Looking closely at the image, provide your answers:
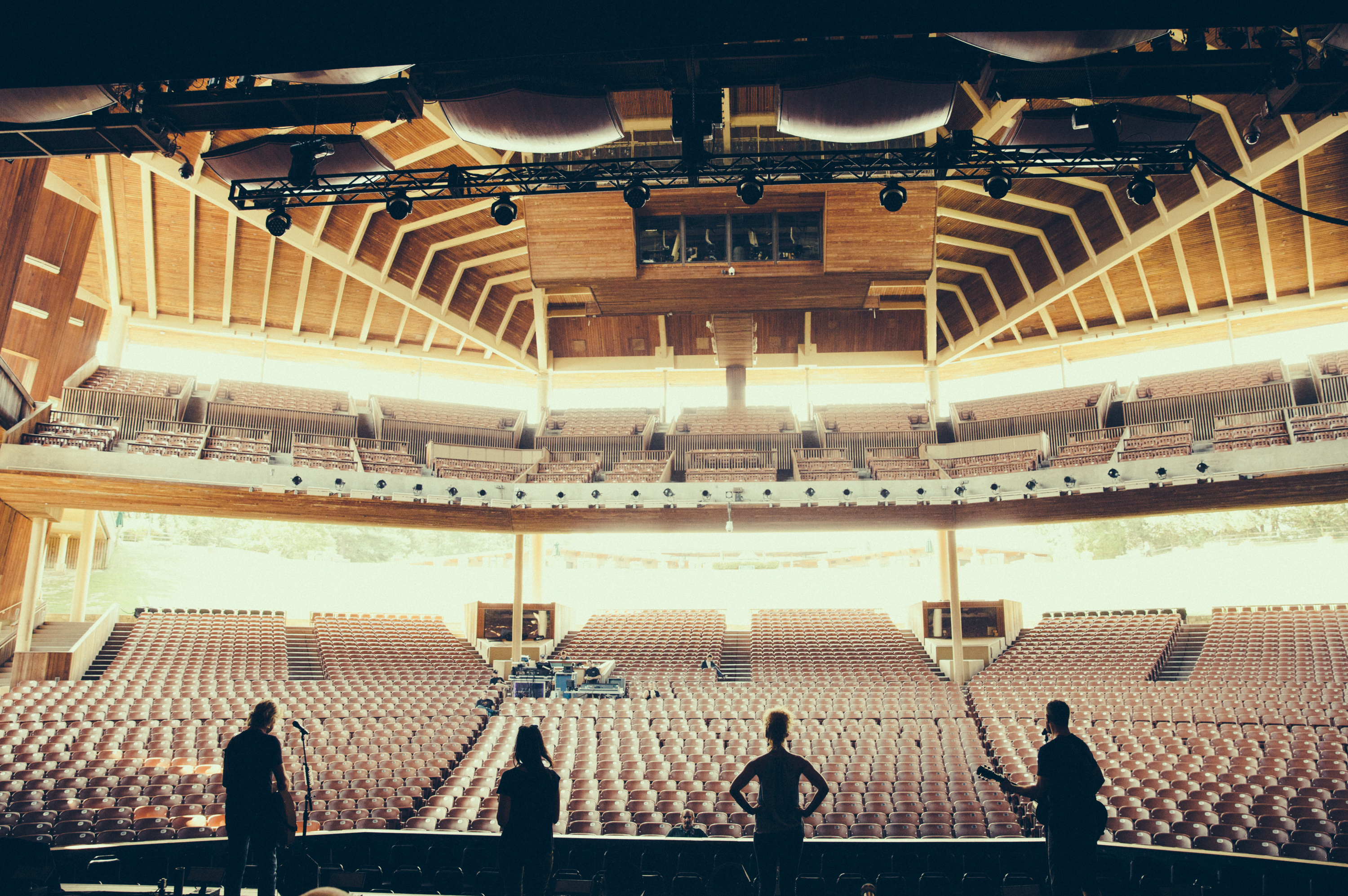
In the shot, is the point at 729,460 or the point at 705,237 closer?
the point at 705,237

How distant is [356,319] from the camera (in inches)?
923

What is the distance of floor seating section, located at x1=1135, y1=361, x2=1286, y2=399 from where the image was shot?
1970cm

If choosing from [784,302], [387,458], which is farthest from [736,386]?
[387,458]

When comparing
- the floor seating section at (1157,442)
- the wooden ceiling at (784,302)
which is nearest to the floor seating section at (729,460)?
the wooden ceiling at (784,302)

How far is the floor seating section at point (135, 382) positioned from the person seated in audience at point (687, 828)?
62.3ft

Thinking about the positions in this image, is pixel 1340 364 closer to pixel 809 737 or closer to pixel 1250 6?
pixel 809 737

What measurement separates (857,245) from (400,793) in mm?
13972

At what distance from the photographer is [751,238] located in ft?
57.0

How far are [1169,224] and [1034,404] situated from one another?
21.7 ft

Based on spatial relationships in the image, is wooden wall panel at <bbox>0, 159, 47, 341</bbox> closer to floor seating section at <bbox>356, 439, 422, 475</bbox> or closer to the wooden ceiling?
the wooden ceiling

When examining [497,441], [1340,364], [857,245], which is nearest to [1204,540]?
[1340,364]

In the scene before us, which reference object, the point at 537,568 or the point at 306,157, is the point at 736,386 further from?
the point at 306,157

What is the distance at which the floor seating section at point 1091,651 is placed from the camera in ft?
56.5

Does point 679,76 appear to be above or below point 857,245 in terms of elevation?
below
